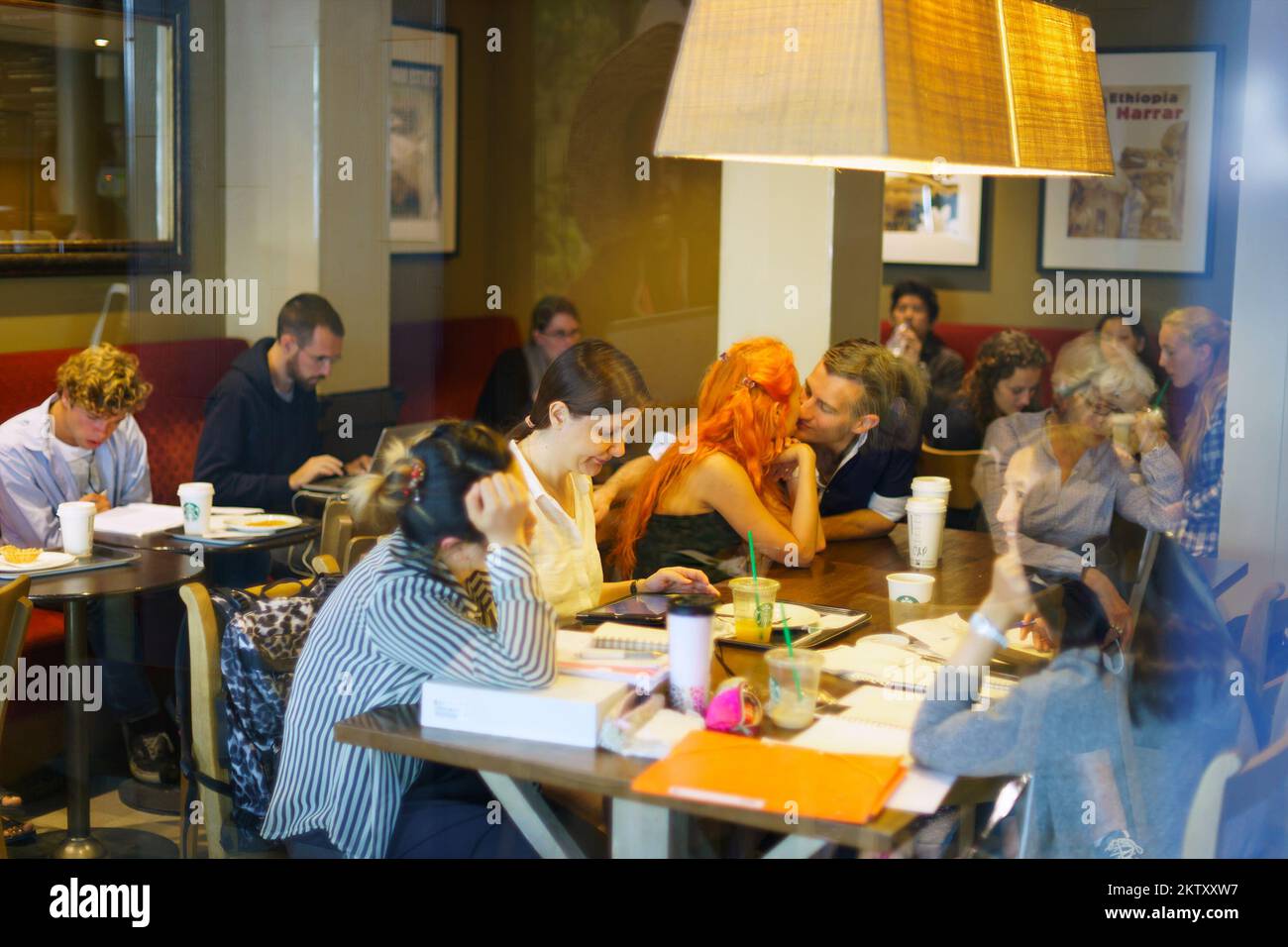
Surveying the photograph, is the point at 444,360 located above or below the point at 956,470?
above

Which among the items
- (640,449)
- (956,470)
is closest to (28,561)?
(956,470)

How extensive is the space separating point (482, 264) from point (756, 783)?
17.1 feet

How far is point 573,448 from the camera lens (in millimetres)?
2707

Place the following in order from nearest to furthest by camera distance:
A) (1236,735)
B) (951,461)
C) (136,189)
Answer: (1236,735) < (951,461) < (136,189)

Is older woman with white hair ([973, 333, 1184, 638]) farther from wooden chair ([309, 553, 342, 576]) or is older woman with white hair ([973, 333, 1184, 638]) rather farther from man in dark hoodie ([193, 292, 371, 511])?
man in dark hoodie ([193, 292, 371, 511])

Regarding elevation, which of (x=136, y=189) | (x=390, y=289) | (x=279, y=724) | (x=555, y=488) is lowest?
(x=279, y=724)

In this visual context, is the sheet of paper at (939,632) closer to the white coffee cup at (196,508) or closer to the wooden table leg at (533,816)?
the wooden table leg at (533,816)

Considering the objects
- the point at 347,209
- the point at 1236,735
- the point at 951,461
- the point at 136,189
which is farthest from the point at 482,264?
the point at 1236,735

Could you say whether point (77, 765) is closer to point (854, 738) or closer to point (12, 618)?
point (12, 618)

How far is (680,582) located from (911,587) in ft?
1.50

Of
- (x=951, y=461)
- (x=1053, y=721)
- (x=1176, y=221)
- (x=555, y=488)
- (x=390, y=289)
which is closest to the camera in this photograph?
(x=1053, y=721)

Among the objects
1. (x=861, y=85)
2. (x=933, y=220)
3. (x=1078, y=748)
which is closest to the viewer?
(x=861, y=85)
